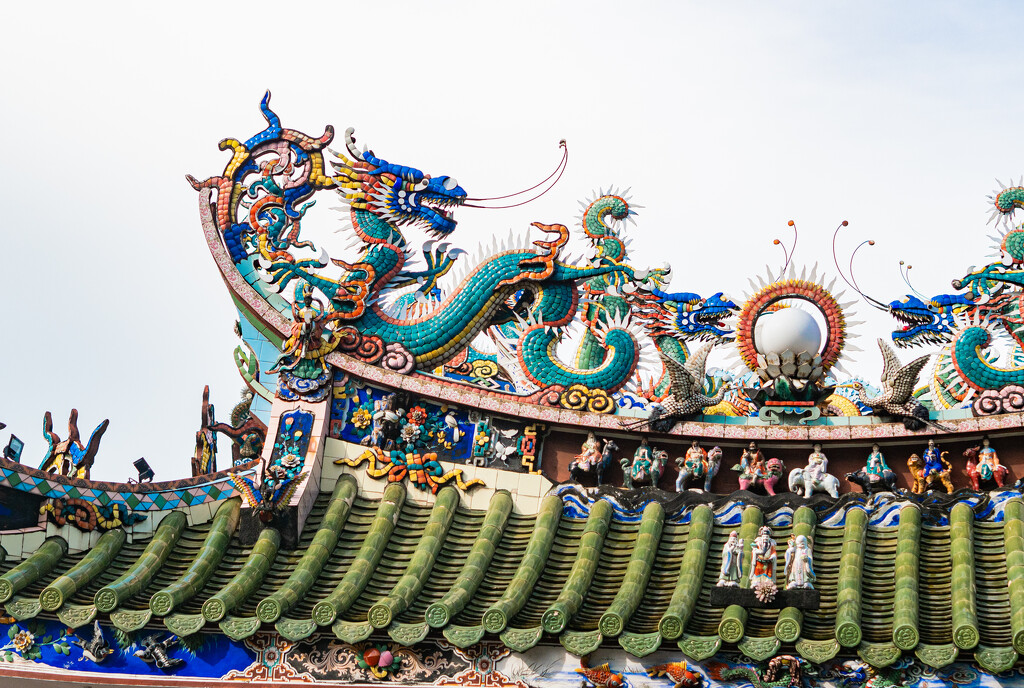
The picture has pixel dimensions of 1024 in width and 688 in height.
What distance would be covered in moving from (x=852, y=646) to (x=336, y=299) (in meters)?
6.53

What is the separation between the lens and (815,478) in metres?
16.7

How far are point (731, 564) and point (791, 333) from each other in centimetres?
273

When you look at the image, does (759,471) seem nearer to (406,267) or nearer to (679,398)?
(679,398)

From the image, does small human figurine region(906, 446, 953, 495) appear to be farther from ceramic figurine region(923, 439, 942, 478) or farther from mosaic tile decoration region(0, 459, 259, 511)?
mosaic tile decoration region(0, 459, 259, 511)

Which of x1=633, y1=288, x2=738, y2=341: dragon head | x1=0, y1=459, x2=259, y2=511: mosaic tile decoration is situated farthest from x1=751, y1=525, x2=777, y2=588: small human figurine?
x1=0, y1=459, x2=259, y2=511: mosaic tile decoration

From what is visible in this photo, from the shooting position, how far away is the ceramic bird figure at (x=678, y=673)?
14.6 metres

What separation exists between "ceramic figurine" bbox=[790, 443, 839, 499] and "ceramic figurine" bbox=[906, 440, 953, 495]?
2.44 feet

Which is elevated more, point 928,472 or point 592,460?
point 928,472

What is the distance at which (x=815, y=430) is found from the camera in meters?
16.9

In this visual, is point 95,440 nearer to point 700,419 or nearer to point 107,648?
point 107,648

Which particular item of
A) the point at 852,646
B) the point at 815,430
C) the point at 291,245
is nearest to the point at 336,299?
the point at 291,245

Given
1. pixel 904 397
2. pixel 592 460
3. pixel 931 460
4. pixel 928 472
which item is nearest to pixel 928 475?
pixel 928 472

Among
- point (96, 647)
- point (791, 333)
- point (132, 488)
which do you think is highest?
point (791, 333)

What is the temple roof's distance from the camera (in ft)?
48.1
